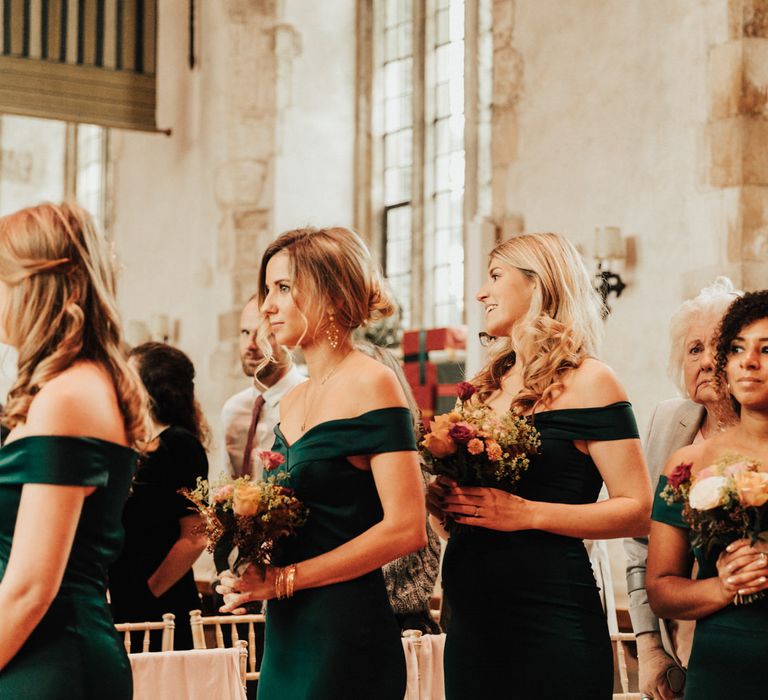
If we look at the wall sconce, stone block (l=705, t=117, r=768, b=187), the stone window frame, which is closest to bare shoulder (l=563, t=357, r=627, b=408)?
stone block (l=705, t=117, r=768, b=187)

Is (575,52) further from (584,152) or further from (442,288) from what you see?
(442,288)

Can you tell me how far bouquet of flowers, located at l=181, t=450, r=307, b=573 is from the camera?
263cm

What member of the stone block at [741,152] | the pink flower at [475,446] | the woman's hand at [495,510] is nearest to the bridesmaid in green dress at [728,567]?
the woman's hand at [495,510]

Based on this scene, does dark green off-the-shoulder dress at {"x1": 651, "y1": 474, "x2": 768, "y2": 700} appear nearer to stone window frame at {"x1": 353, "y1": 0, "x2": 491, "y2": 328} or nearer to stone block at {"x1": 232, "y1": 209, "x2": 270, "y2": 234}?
stone window frame at {"x1": 353, "y1": 0, "x2": 491, "y2": 328}

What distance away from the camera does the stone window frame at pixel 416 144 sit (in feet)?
28.9

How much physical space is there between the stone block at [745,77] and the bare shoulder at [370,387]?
4.50 m

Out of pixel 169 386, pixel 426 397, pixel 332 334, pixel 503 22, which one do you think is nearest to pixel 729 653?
pixel 332 334

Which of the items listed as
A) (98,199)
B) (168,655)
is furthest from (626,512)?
(98,199)

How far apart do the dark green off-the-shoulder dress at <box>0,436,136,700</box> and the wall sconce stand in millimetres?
Result: 5332

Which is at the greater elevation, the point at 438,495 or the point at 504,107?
the point at 504,107

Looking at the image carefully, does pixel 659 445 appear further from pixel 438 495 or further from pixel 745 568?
pixel 745 568

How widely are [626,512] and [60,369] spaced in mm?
1389

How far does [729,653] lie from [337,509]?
2.85 feet

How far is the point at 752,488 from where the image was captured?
245 cm
